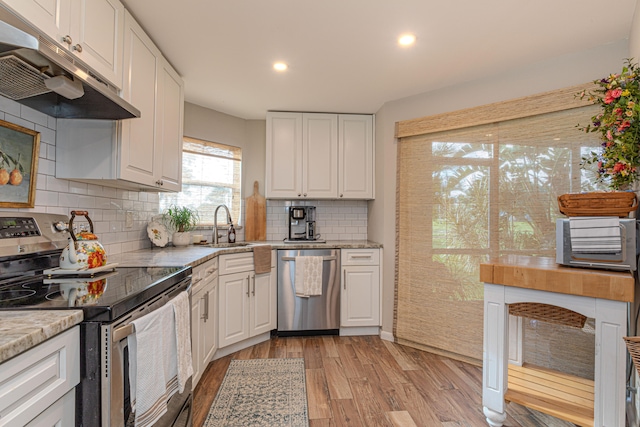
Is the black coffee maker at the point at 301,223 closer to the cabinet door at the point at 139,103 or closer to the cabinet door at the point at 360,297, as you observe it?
the cabinet door at the point at 360,297

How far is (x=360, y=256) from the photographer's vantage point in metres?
3.38

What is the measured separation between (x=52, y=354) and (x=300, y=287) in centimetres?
250

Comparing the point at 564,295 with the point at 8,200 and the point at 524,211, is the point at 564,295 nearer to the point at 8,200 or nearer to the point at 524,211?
the point at 524,211

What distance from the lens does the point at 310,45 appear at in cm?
225

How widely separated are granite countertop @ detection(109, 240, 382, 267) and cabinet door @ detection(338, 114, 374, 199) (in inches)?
24.3

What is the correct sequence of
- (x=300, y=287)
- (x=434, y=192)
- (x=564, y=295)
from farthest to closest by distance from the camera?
(x=300, y=287)
(x=434, y=192)
(x=564, y=295)

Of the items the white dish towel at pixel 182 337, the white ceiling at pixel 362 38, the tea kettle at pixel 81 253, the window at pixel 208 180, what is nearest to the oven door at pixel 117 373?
the white dish towel at pixel 182 337

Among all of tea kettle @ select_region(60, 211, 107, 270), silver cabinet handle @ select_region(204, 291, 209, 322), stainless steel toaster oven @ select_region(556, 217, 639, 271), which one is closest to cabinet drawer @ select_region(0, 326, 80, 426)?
tea kettle @ select_region(60, 211, 107, 270)

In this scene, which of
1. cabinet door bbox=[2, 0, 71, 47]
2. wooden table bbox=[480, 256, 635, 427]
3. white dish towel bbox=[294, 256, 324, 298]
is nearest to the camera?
cabinet door bbox=[2, 0, 71, 47]

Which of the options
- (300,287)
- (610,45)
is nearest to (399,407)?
(300,287)

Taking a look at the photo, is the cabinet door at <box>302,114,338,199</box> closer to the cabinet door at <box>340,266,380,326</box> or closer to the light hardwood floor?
the cabinet door at <box>340,266,380,326</box>

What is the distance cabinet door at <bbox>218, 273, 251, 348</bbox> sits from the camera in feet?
9.05

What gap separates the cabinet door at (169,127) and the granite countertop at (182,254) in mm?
500

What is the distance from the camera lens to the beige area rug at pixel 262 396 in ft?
6.29
